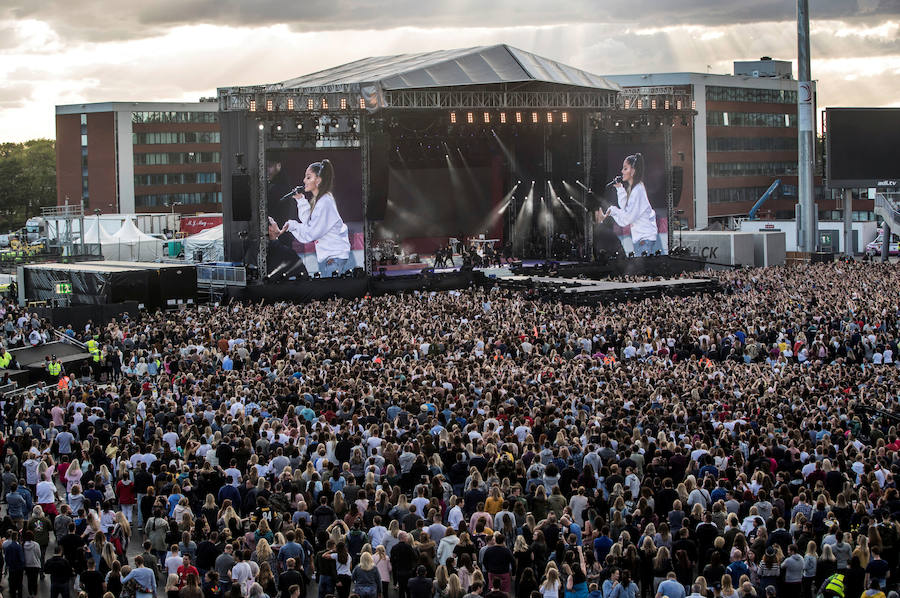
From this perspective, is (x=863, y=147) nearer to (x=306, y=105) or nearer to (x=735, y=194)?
(x=735, y=194)

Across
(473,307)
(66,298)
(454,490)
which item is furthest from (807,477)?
(66,298)

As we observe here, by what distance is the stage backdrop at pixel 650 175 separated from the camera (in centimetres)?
4869

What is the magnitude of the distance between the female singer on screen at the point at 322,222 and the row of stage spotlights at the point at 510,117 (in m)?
6.04

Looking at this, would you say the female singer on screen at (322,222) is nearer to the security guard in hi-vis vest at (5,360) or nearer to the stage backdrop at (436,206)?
the stage backdrop at (436,206)

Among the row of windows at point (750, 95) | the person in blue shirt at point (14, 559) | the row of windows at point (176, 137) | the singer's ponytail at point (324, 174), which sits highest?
the row of windows at point (750, 95)

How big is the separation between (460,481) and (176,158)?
81.5m

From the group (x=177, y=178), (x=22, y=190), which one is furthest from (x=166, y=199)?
(x=22, y=190)

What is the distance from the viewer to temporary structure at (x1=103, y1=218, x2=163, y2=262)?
54.5m

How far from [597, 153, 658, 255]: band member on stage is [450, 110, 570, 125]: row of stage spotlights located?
149 inches

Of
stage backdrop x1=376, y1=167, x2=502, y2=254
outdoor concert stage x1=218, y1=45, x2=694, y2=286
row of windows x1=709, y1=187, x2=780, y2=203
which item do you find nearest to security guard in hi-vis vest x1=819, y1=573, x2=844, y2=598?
outdoor concert stage x1=218, y1=45, x2=694, y2=286

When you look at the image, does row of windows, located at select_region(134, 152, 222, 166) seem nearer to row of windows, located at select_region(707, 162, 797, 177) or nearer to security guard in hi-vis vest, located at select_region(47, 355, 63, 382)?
row of windows, located at select_region(707, 162, 797, 177)

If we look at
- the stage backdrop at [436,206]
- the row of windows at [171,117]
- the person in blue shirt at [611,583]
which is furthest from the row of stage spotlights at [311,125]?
the row of windows at [171,117]

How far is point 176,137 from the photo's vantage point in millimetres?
90625

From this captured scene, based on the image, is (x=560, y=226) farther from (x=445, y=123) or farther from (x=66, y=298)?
(x=66, y=298)
